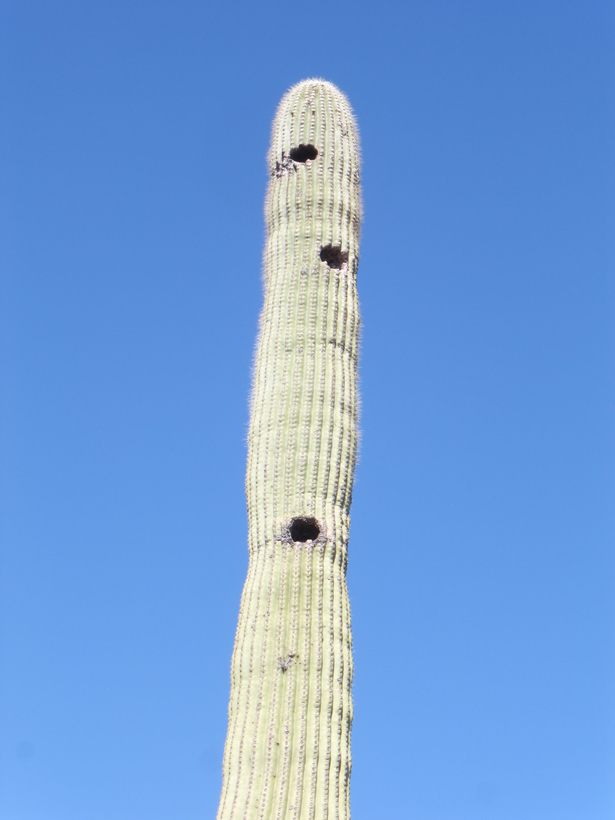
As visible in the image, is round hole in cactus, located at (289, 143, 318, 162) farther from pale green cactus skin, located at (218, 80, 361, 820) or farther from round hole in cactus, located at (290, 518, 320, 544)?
round hole in cactus, located at (290, 518, 320, 544)

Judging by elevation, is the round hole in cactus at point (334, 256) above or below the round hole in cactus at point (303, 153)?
below

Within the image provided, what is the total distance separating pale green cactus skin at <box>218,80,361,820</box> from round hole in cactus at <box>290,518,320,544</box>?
0.05 m

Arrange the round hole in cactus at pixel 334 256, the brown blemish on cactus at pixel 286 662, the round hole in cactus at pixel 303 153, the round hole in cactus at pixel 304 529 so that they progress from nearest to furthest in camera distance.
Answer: the brown blemish on cactus at pixel 286 662 → the round hole in cactus at pixel 304 529 → the round hole in cactus at pixel 334 256 → the round hole in cactus at pixel 303 153

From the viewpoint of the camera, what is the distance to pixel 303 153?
38.2 feet

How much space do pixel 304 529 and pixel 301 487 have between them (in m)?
0.34

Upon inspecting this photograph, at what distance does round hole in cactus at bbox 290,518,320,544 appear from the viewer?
9664mm

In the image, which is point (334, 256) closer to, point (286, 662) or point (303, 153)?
point (303, 153)

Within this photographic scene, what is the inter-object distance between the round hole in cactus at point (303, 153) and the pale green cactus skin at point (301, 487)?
0.05 metres

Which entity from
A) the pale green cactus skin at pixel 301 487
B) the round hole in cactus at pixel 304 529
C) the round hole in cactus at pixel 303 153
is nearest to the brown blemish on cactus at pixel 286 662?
the pale green cactus skin at pixel 301 487

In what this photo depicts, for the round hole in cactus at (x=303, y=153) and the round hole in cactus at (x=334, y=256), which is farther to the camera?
the round hole in cactus at (x=303, y=153)

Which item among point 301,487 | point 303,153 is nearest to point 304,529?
point 301,487

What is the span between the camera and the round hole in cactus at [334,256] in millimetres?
11102

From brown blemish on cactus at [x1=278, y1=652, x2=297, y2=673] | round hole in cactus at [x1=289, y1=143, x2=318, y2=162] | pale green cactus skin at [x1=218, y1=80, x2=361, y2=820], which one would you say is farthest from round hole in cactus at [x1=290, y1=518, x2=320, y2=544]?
round hole in cactus at [x1=289, y1=143, x2=318, y2=162]

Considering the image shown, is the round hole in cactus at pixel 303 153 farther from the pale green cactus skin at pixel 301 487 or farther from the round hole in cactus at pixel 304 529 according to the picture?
the round hole in cactus at pixel 304 529
